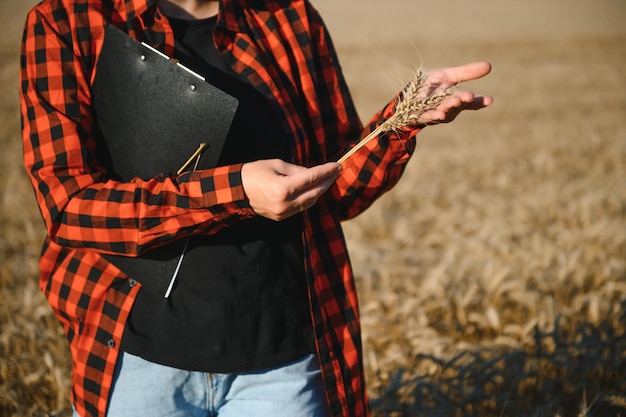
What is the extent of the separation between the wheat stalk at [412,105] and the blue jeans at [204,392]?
2.11 feet

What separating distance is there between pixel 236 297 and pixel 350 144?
2.02ft

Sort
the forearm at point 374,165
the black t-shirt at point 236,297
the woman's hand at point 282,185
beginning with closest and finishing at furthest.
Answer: the woman's hand at point 282,185
the black t-shirt at point 236,297
the forearm at point 374,165

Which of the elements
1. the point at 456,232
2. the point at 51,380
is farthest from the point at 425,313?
the point at 51,380

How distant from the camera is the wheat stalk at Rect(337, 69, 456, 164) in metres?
1.59

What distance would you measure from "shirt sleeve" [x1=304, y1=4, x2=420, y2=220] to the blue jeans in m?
0.56

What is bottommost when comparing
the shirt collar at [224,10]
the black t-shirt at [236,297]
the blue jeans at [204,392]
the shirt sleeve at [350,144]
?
the blue jeans at [204,392]

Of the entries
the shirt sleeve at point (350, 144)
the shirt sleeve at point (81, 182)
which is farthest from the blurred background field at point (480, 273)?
the shirt sleeve at point (81, 182)

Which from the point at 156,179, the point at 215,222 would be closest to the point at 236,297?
the point at 215,222

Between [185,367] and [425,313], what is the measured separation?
104 inches

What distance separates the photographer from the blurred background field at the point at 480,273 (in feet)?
10.1

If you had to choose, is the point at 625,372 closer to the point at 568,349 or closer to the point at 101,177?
the point at 568,349

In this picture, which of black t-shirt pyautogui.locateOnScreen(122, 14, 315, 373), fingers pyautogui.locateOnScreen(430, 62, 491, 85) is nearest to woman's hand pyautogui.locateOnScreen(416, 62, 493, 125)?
fingers pyautogui.locateOnScreen(430, 62, 491, 85)

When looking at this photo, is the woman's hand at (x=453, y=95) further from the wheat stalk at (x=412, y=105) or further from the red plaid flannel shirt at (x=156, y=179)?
the red plaid flannel shirt at (x=156, y=179)

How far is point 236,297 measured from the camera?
1663 mm
